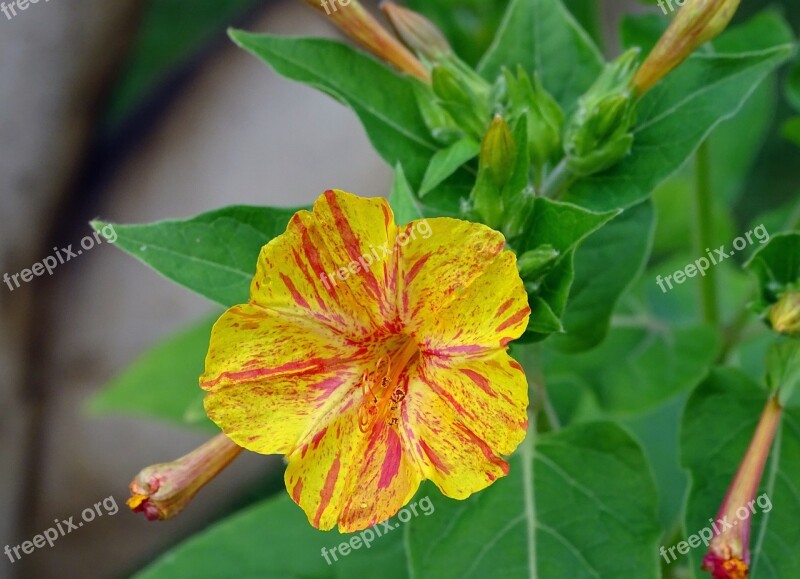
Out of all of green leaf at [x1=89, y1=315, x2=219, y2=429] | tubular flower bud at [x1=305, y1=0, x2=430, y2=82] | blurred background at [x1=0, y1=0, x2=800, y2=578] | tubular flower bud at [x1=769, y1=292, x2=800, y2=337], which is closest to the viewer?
tubular flower bud at [x1=769, y1=292, x2=800, y2=337]

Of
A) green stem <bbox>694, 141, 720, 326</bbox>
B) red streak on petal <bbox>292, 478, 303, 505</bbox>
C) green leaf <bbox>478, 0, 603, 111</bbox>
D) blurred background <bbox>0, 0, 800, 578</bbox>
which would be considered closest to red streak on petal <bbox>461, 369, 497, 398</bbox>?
red streak on petal <bbox>292, 478, 303, 505</bbox>

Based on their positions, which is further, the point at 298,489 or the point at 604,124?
the point at 604,124

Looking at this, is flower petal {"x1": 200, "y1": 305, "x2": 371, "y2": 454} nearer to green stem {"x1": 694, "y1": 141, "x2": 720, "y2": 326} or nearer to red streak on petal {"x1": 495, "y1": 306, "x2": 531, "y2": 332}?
red streak on petal {"x1": 495, "y1": 306, "x2": 531, "y2": 332}

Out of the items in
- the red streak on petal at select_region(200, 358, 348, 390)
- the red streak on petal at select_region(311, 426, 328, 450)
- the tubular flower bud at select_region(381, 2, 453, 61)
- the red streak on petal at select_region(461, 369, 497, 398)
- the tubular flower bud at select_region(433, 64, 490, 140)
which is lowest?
the red streak on petal at select_region(461, 369, 497, 398)

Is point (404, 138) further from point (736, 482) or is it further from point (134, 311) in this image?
point (134, 311)

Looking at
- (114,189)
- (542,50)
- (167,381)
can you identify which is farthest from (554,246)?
(114,189)

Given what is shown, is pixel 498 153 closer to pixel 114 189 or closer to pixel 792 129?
pixel 792 129
